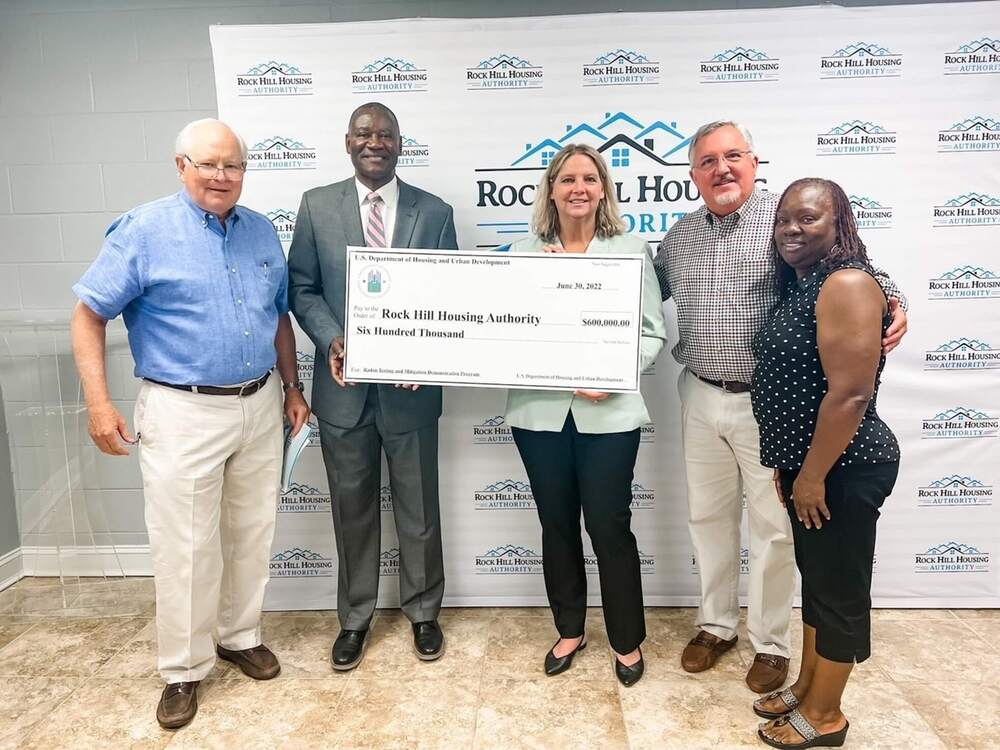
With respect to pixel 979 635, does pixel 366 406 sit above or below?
above

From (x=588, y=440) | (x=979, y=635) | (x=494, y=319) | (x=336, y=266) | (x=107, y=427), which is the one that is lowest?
(x=979, y=635)

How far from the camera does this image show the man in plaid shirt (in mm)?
2018

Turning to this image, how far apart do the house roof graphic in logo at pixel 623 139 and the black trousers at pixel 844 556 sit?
1369mm

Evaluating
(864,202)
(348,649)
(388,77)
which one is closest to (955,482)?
(864,202)

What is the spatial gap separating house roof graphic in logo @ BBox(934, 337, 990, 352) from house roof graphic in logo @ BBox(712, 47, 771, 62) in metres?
1.32

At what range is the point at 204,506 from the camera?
2.05 meters

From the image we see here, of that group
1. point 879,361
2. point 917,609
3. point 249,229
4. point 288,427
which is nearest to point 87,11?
point 249,229

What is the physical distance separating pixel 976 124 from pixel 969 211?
32 cm

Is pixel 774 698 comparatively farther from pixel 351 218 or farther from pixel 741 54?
pixel 741 54

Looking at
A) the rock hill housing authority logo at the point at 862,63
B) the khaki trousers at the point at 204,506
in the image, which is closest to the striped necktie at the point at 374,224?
the khaki trousers at the point at 204,506

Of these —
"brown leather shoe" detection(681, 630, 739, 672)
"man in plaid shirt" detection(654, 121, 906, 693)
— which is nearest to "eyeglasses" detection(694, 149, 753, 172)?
"man in plaid shirt" detection(654, 121, 906, 693)

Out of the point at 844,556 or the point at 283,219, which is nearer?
the point at 844,556

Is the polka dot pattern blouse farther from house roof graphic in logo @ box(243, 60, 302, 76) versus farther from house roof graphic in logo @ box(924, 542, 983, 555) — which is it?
house roof graphic in logo @ box(243, 60, 302, 76)

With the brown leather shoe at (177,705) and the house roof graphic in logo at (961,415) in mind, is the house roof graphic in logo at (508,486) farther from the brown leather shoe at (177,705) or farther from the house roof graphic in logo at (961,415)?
the house roof graphic in logo at (961,415)
